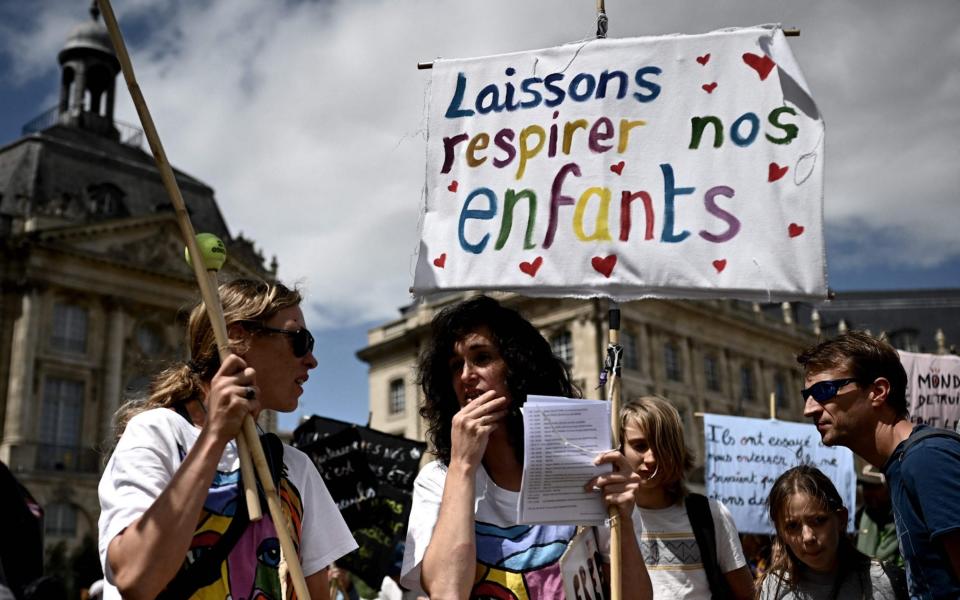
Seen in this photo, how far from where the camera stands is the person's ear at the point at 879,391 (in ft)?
10.1

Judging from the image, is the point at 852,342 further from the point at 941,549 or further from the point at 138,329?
the point at 138,329

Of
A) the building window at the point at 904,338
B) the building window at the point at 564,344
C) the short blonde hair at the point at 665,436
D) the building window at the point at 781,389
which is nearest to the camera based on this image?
the short blonde hair at the point at 665,436

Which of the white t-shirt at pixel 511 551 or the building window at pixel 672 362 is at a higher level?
the building window at pixel 672 362

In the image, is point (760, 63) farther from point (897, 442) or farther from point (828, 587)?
point (828, 587)

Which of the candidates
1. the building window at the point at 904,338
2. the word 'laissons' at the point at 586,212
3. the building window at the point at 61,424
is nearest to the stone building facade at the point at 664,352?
the building window at the point at 904,338

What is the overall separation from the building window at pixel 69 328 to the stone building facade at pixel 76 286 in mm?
37

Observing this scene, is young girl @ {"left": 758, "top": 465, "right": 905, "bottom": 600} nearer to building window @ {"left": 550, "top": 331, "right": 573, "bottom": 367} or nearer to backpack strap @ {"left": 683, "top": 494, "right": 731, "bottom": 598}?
backpack strap @ {"left": 683, "top": 494, "right": 731, "bottom": 598}

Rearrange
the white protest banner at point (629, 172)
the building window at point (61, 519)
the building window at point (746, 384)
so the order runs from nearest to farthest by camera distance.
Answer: the white protest banner at point (629, 172), the building window at point (61, 519), the building window at point (746, 384)

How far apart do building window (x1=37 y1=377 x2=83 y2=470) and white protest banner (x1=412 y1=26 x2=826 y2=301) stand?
97.4 ft

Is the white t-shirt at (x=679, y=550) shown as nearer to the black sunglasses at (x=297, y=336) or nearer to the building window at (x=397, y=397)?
the black sunglasses at (x=297, y=336)

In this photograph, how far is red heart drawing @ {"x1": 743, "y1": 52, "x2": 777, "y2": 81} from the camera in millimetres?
3598

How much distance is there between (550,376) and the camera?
Result: 305 centimetres

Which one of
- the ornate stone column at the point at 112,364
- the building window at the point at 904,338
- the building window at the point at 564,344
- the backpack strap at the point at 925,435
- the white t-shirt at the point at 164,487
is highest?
the building window at the point at 904,338

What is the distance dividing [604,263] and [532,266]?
0.27m
